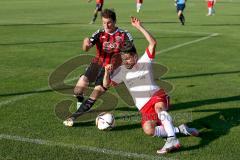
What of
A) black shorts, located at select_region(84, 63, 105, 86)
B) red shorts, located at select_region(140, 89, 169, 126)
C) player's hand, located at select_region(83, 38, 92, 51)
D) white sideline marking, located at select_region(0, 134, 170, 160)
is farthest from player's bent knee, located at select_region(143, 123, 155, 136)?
player's hand, located at select_region(83, 38, 92, 51)

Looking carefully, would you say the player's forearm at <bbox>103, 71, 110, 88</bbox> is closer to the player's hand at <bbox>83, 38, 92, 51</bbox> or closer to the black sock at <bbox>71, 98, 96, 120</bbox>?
the black sock at <bbox>71, 98, 96, 120</bbox>

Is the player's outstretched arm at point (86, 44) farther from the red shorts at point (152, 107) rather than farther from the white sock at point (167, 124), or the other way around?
the white sock at point (167, 124)

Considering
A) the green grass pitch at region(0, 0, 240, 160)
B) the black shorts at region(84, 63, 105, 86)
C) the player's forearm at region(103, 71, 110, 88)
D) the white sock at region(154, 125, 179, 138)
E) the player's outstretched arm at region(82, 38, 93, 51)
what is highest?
the player's outstretched arm at region(82, 38, 93, 51)

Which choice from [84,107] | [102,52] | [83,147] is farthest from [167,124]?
[102,52]

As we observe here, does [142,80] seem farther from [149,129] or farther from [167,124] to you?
[167,124]

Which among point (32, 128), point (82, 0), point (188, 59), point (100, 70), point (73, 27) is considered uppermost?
point (100, 70)

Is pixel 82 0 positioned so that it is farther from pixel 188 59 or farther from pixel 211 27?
pixel 188 59

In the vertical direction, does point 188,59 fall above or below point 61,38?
above

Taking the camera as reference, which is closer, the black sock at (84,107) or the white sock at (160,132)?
the white sock at (160,132)

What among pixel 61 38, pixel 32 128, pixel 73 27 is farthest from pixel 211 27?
pixel 32 128

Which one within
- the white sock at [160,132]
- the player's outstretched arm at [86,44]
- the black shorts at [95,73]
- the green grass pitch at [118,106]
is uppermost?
the player's outstretched arm at [86,44]

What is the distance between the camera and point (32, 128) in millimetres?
6898

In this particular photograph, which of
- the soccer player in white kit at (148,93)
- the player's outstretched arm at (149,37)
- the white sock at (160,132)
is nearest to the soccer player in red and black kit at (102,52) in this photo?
the soccer player in white kit at (148,93)

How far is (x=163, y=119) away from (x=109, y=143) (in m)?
0.84
